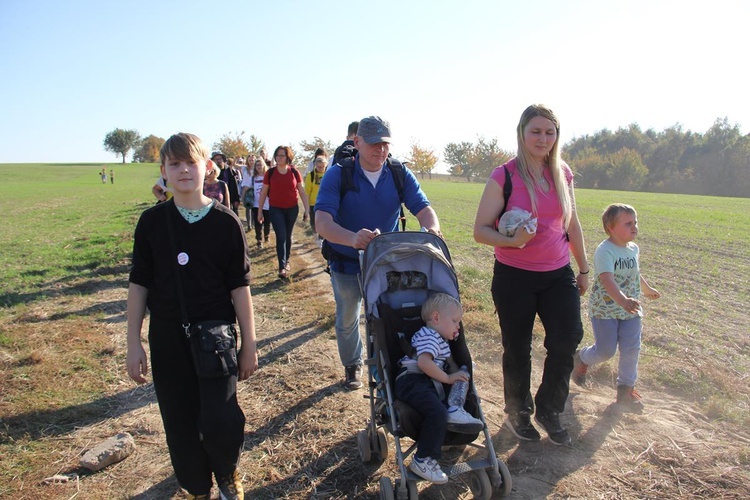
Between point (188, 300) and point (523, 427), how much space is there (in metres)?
2.55

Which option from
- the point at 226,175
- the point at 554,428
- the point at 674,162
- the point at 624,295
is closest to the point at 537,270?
the point at 624,295

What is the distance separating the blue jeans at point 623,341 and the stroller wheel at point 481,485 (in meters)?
1.92

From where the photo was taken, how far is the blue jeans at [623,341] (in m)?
4.16

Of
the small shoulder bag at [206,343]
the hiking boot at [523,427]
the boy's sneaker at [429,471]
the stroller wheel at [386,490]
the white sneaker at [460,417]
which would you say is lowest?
the hiking boot at [523,427]

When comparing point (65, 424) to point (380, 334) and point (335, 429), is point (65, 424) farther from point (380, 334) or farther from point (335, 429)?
point (380, 334)

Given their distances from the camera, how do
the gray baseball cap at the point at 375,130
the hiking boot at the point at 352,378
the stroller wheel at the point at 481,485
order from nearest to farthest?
1. the stroller wheel at the point at 481,485
2. the gray baseball cap at the point at 375,130
3. the hiking boot at the point at 352,378

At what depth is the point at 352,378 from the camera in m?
4.56

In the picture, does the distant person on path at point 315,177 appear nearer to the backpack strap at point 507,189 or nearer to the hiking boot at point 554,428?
the backpack strap at point 507,189

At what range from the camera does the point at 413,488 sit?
2.71 meters

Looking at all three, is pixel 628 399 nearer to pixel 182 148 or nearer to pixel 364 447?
pixel 364 447

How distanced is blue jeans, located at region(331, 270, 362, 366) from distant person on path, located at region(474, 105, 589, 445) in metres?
1.20

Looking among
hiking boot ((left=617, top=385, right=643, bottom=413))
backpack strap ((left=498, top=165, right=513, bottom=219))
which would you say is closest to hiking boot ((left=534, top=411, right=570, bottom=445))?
hiking boot ((left=617, top=385, right=643, bottom=413))

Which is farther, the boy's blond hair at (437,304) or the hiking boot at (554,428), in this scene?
the hiking boot at (554,428)

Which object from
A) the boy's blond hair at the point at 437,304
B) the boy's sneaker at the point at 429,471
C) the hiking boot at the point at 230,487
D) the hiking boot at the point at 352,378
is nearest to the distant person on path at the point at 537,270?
the boy's blond hair at the point at 437,304
